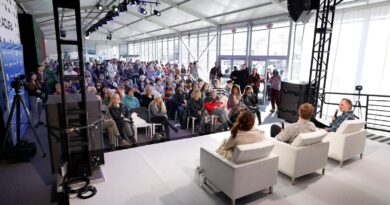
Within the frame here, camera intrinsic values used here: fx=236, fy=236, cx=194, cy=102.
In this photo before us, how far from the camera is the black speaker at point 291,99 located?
6.07m

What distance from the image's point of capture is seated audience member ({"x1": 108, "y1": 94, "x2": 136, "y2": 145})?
14.5 ft

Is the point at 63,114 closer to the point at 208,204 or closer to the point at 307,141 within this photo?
the point at 208,204

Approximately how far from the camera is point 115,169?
3.46 metres

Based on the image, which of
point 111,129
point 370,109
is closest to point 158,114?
point 111,129

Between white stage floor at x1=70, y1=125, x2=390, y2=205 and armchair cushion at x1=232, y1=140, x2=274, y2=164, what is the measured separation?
22.5 inches

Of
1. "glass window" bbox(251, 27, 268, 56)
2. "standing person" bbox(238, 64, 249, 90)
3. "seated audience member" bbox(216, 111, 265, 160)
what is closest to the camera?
"seated audience member" bbox(216, 111, 265, 160)

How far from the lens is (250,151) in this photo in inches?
99.1

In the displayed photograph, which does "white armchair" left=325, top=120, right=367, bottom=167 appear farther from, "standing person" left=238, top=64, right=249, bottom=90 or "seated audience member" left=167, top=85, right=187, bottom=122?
"standing person" left=238, top=64, right=249, bottom=90

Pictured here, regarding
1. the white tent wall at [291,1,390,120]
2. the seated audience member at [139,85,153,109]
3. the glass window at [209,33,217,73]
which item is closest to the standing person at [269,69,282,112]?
the white tent wall at [291,1,390,120]

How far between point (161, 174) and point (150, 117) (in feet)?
5.84

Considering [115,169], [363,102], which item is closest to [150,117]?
[115,169]

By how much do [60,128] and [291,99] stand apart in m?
5.50

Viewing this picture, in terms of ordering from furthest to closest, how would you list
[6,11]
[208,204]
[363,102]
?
[363,102] < [6,11] < [208,204]

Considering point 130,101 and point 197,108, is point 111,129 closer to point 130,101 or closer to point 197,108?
point 130,101
